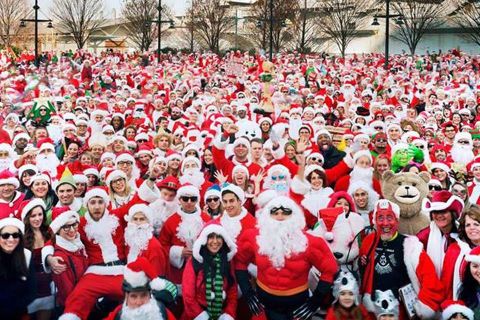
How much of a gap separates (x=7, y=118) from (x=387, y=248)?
31.4 ft

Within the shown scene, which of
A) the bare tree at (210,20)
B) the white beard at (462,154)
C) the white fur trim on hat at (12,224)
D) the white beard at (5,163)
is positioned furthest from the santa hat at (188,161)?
the bare tree at (210,20)

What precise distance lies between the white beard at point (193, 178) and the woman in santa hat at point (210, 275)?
262cm

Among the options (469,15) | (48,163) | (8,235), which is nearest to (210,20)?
(469,15)

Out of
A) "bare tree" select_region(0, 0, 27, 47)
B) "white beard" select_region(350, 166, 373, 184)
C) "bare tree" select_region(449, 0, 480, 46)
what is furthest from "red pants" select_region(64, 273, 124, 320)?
"bare tree" select_region(0, 0, 27, 47)

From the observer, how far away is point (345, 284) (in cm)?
546

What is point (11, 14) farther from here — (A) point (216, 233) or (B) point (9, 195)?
(A) point (216, 233)

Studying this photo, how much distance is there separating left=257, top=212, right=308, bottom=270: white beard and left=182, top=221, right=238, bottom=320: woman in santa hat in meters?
0.36

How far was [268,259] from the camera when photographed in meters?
5.64

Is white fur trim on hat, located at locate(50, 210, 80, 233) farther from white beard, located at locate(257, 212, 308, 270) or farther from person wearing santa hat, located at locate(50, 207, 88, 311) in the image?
white beard, located at locate(257, 212, 308, 270)

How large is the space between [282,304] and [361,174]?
319cm

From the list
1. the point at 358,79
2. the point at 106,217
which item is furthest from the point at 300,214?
the point at 358,79

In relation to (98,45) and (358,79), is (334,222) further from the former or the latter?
(98,45)

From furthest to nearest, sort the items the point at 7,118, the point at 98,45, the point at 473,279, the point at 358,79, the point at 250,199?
1. the point at 98,45
2. the point at 358,79
3. the point at 7,118
4. the point at 250,199
5. the point at 473,279

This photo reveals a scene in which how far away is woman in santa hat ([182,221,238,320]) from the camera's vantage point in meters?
5.85
